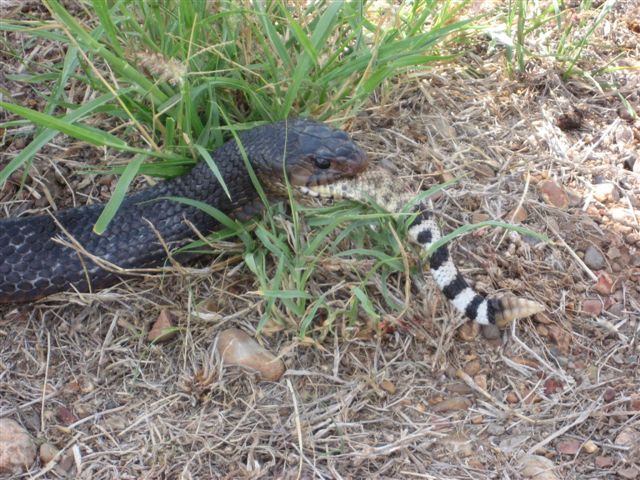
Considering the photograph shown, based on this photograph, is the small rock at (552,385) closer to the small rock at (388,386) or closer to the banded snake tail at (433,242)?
the banded snake tail at (433,242)

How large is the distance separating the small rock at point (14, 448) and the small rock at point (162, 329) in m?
0.57

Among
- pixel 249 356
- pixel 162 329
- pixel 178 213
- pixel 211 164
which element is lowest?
pixel 162 329

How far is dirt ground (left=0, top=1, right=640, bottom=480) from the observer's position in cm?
262

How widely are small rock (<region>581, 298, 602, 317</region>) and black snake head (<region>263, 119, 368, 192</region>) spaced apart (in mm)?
1061

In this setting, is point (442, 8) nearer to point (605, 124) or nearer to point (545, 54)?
point (545, 54)

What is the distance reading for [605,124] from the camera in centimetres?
371

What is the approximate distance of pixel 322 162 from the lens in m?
3.04

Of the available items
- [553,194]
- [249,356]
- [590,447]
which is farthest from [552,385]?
[249,356]

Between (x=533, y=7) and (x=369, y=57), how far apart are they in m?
1.42

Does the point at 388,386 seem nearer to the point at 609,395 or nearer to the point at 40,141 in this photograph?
the point at 609,395

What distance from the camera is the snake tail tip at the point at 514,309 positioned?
282 centimetres

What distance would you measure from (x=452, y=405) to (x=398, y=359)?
0.88 feet

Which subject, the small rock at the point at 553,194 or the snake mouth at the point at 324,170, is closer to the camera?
the snake mouth at the point at 324,170

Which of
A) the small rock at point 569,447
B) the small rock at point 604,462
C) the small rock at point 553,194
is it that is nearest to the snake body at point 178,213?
the small rock at point 553,194
